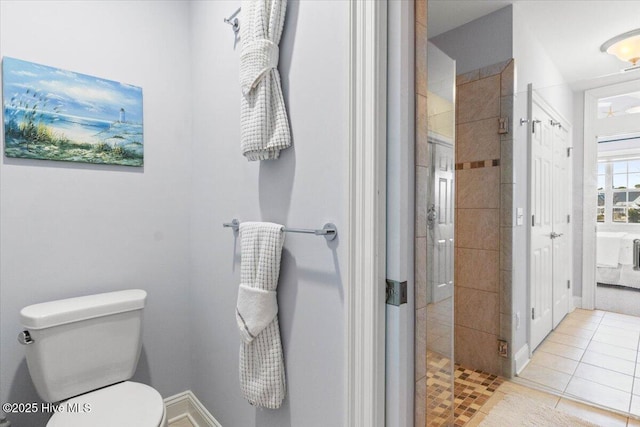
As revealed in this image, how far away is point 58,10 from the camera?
1.48 metres

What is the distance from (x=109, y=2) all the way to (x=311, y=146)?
138 cm

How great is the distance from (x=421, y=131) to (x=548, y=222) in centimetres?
186

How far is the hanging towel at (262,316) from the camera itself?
1175mm

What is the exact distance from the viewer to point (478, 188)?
234 centimetres

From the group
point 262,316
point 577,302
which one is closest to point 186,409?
point 262,316

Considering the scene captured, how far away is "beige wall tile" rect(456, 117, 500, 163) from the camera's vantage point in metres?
2.27

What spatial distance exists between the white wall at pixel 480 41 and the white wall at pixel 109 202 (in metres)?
1.70

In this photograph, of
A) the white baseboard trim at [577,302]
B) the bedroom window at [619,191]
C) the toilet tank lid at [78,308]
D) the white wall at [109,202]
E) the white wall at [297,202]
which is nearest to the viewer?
the white wall at [297,202]

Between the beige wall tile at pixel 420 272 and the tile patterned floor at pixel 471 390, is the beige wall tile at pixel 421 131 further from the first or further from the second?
the tile patterned floor at pixel 471 390

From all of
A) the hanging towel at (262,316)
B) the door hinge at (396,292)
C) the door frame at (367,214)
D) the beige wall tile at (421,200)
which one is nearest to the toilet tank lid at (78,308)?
the hanging towel at (262,316)

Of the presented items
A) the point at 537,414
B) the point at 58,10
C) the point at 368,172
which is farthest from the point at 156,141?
the point at 537,414


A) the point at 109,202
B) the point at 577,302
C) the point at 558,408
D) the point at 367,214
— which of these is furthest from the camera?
the point at 577,302

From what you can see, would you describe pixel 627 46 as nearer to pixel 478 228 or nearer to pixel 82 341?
pixel 478 228

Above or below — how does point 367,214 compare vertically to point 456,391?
above
